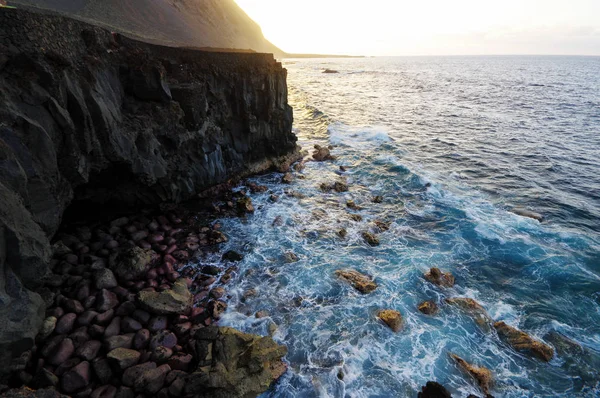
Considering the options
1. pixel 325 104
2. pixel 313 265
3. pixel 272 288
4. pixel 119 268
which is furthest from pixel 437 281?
pixel 325 104

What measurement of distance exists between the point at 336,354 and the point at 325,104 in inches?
2289

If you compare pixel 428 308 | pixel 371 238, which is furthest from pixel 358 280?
pixel 371 238

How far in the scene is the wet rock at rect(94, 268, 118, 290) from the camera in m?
12.7

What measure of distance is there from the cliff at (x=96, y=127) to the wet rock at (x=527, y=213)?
2179 cm

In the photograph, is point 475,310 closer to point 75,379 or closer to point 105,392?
point 105,392

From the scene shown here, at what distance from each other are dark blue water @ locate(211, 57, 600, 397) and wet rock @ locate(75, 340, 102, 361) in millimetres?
4734

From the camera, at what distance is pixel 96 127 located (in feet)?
45.9

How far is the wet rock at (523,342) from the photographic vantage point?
38.4 feet

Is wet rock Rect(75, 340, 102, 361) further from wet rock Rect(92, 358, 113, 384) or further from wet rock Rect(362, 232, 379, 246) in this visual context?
wet rock Rect(362, 232, 379, 246)

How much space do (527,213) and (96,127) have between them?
92.6 ft

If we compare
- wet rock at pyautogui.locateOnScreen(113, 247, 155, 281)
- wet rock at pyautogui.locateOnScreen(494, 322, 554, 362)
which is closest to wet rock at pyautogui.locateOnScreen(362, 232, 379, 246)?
wet rock at pyautogui.locateOnScreen(494, 322, 554, 362)

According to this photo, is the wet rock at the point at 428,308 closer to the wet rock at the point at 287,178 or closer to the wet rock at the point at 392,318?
the wet rock at the point at 392,318

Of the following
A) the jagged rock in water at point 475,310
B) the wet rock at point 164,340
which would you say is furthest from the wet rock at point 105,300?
the jagged rock in water at point 475,310

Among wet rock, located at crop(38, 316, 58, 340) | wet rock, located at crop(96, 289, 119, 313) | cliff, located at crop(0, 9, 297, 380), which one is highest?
cliff, located at crop(0, 9, 297, 380)
